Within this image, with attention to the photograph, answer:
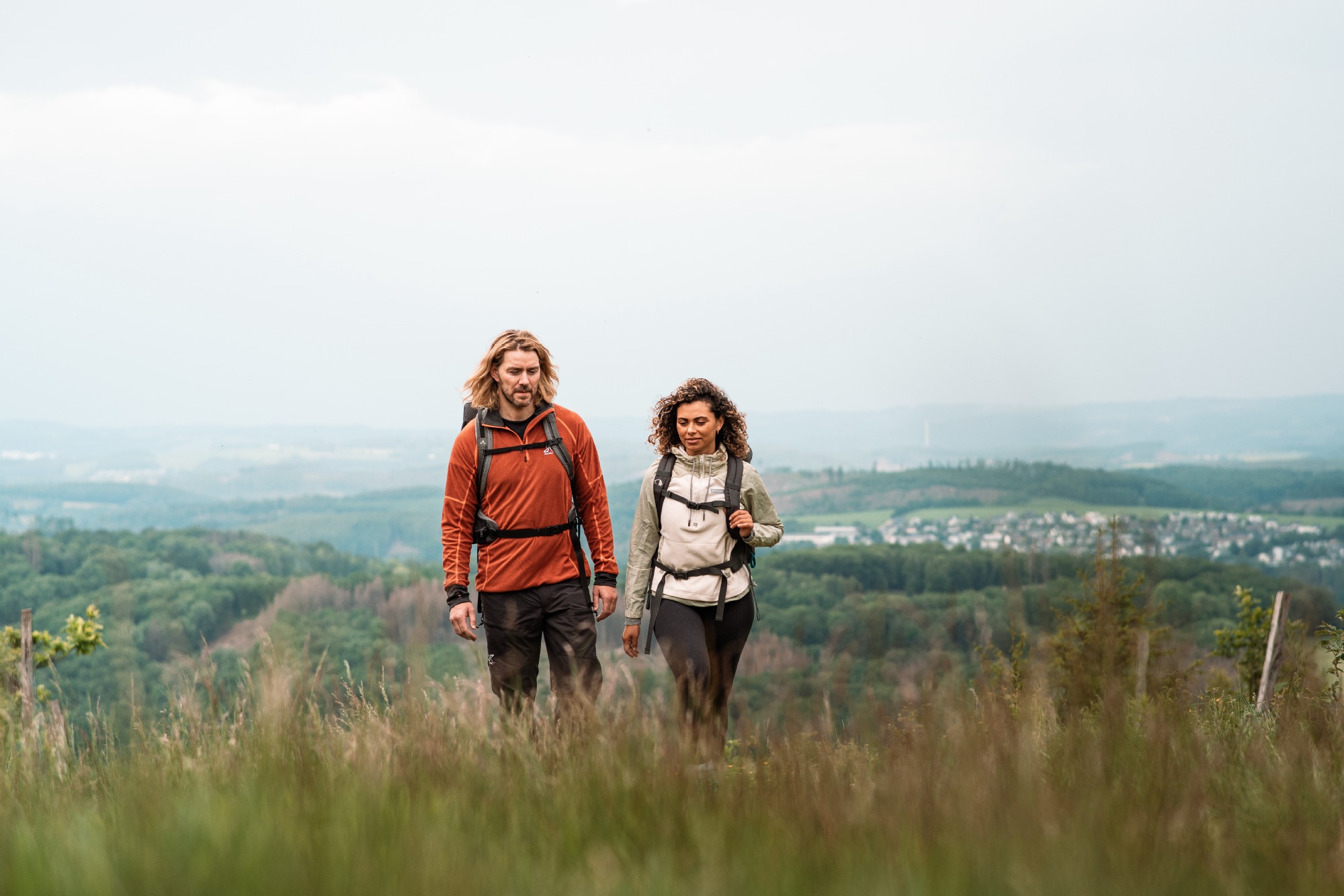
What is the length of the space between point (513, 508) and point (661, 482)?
2.26 feet

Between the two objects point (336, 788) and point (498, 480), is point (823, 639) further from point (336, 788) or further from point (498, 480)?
point (498, 480)

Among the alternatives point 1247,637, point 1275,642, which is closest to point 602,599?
point 1275,642

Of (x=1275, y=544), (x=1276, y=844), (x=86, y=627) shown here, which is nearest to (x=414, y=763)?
(x=1276, y=844)

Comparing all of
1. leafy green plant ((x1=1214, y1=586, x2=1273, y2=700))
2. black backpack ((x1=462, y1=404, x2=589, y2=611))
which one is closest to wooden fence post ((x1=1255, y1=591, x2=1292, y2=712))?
black backpack ((x1=462, y1=404, x2=589, y2=611))

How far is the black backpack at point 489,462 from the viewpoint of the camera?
16.1 ft

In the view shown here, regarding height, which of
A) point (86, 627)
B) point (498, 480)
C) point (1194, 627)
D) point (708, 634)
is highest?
point (498, 480)

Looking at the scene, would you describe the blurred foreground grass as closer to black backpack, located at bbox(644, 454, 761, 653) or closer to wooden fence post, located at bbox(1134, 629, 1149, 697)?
wooden fence post, located at bbox(1134, 629, 1149, 697)

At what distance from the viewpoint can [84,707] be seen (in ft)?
12.1

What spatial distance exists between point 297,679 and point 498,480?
1584 mm

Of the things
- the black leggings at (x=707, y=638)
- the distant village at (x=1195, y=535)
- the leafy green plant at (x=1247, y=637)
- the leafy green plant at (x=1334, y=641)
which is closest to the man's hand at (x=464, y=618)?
the black leggings at (x=707, y=638)

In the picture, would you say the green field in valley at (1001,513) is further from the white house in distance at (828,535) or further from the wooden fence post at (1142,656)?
the wooden fence post at (1142,656)

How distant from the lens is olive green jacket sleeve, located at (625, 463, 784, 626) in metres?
5.04

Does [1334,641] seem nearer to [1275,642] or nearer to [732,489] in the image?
[1275,642]

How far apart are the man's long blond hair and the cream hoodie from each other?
2.09ft
